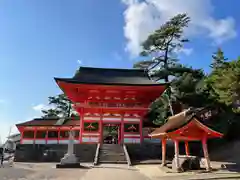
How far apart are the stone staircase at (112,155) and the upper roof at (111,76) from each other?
666 centimetres

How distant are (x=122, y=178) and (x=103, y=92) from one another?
53.9 ft

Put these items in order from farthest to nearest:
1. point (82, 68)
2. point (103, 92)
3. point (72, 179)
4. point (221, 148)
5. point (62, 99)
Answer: point (62, 99) < point (82, 68) < point (103, 92) < point (221, 148) < point (72, 179)

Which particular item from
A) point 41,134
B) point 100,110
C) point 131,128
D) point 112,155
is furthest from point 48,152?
point 131,128

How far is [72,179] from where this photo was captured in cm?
1097

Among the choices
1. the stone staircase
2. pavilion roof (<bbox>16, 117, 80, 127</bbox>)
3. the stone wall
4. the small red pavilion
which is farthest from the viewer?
pavilion roof (<bbox>16, 117, 80, 127</bbox>)

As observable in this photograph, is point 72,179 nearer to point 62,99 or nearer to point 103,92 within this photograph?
point 103,92

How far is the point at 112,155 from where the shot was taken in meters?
21.9

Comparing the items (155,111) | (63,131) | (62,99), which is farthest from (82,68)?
(62,99)

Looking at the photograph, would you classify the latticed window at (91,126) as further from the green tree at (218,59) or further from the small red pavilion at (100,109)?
the green tree at (218,59)

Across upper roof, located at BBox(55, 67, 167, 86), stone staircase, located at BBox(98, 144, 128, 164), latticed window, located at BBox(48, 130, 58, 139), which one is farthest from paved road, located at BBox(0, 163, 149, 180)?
latticed window, located at BBox(48, 130, 58, 139)

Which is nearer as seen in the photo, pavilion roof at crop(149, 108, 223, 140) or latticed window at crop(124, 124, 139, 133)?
pavilion roof at crop(149, 108, 223, 140)

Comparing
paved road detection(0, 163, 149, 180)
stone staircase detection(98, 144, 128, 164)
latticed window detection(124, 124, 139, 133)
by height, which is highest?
latticed window detection(124, 124, 139, 133)

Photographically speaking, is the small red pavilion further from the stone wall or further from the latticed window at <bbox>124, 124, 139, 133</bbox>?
the stone wall

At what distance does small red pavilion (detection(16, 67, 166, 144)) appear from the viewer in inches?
1022
